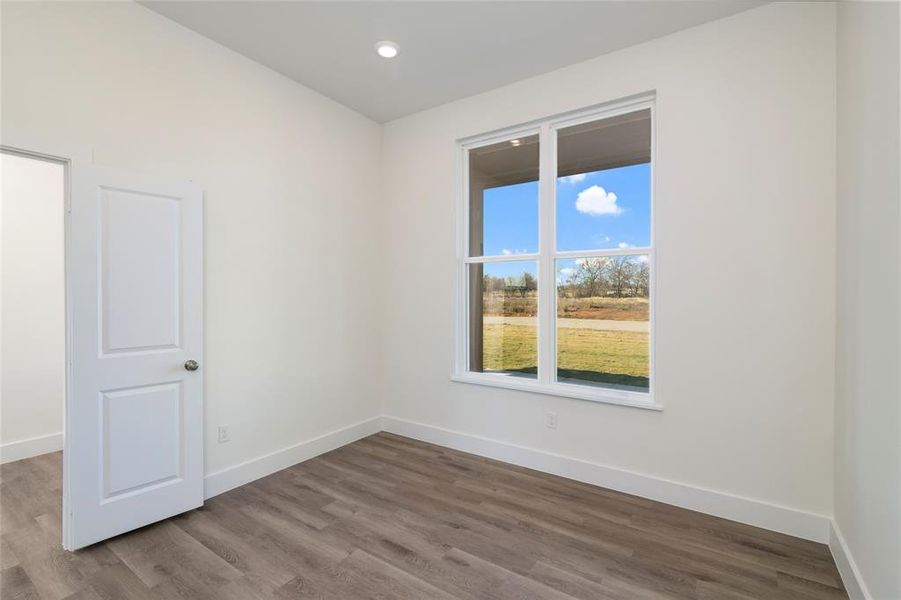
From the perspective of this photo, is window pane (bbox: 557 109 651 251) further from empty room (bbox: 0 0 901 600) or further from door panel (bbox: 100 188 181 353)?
door panel (bbox: 100 188 181 353)

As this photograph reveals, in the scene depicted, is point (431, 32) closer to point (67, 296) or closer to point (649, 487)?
point (67, 296)

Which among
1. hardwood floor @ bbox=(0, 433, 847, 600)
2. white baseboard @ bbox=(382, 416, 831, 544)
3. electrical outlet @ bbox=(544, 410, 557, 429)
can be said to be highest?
electrical outlet @ bbox=(544, 410, 557, 429)

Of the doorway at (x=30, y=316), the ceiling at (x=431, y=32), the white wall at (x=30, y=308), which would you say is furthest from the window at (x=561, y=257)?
the white wall at (x=30, y=308)

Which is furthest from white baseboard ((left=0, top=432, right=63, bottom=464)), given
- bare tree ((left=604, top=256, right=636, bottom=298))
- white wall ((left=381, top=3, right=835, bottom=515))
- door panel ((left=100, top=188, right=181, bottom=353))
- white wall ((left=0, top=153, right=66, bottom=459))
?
bare tree ((left=604, top=256, right=636, bottom=298))

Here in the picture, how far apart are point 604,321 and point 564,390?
62cm

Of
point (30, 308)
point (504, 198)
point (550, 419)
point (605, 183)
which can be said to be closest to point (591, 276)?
point (605, 183)

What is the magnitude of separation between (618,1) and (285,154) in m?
2.57

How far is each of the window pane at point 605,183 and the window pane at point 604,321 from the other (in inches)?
7.2

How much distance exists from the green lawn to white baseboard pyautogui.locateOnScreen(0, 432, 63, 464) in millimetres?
3880

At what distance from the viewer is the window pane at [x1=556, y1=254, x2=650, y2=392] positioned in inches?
116

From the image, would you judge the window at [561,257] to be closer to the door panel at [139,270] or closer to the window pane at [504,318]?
the window pane at [504,318]

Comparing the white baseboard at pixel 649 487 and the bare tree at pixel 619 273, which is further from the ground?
the bare tree at pixel 619 273

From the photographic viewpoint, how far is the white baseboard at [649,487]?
2314 millimetres

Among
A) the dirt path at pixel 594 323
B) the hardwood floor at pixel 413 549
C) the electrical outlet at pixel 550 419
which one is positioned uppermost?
the dirt path at pixel 594 323
